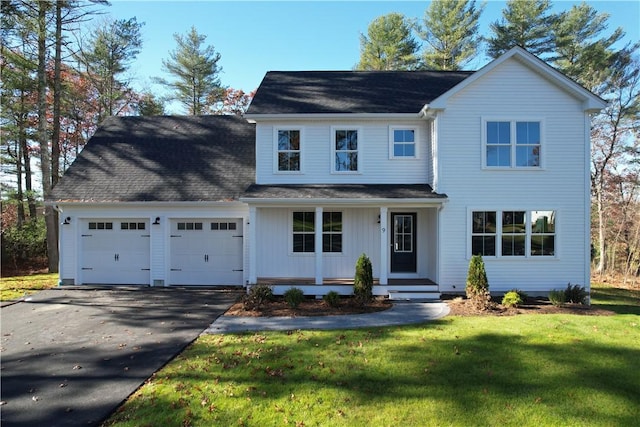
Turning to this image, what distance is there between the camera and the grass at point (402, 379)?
425cm

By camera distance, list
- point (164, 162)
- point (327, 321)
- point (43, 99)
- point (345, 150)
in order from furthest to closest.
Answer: point (43, 99)
point (164, 162)
point (345, 150)
point (327, 321)

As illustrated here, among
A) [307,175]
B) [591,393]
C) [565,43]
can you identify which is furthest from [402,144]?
[565,43]

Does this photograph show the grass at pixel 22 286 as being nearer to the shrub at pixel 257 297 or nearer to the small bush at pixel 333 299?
the shrub at pixel 257 297

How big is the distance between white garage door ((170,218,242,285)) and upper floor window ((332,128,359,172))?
417 centimetres

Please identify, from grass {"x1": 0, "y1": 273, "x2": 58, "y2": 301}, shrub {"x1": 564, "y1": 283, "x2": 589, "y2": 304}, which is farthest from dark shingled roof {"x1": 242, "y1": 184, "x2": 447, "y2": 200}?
grass {"x1": 0, "y1": 273, "x2": 58, "y2": 301}

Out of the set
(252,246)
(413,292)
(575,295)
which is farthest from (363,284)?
(575,295)

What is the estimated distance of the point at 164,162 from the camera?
14.1 m

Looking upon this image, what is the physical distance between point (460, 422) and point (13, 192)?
Result: 88.4 ft

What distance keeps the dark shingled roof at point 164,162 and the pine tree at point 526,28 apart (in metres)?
→ 19.0

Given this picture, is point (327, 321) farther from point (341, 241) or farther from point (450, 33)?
point (450, 33)

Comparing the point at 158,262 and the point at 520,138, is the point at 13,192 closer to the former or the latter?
the point at 158,262

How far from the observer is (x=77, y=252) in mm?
12711

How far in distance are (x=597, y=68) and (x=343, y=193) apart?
69.5 feet

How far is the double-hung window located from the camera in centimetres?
1223
